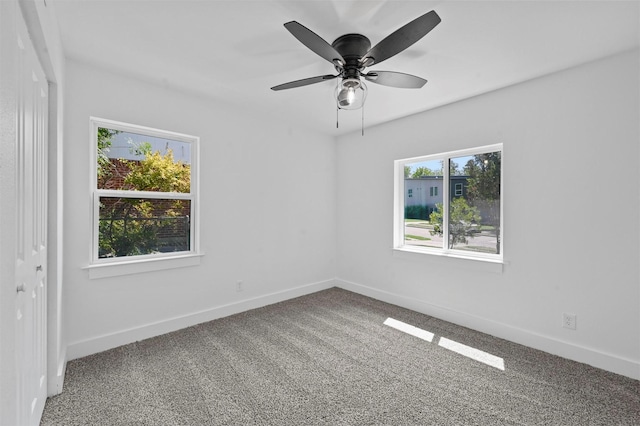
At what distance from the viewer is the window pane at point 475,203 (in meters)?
3.17

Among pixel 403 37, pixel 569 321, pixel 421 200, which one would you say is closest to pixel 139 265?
pixel 403 37

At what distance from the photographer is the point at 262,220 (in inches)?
150

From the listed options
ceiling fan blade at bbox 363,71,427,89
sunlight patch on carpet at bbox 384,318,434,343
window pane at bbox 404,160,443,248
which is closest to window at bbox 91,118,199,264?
ceiling fan blade at bbox 363,71,427,89

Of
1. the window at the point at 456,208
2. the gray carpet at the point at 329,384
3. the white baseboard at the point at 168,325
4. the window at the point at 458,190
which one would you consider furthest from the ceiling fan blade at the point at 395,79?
the white baseboard at the point at 168,325

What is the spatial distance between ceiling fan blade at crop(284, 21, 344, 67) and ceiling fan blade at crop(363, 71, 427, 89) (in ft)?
0.90

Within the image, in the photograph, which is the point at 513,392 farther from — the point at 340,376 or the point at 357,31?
the point at 357,31

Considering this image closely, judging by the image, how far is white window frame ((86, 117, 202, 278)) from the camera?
2619 millimetres

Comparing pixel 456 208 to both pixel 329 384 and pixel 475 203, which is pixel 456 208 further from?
pixel 329 384

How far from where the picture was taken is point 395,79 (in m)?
2.20

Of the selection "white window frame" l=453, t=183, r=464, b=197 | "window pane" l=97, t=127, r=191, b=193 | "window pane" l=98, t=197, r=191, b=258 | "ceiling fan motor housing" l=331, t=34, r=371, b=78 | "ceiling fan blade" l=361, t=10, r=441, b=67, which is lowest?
"window pane" l=98, t=197, r=191, b=258

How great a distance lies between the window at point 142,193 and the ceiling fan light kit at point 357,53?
1.54 meters

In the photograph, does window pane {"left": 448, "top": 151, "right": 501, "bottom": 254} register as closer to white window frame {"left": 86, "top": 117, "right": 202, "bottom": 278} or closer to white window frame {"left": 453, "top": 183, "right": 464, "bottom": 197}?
white window frame {"left": 453, "top": 183, "right": 464, "bottom": 197}

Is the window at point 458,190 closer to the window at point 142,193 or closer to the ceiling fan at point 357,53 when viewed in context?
the ceiling fan at point 357,53

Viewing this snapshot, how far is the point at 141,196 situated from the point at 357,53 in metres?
2.34
